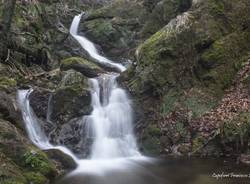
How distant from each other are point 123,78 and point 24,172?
7689 millimetres

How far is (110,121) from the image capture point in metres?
15.5

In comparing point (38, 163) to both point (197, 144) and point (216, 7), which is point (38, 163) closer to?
point (197, 144)

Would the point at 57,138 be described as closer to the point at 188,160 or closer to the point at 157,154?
the point at 157,154

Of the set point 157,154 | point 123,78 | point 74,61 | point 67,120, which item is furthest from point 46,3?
point 157,154

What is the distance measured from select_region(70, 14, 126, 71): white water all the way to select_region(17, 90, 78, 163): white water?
827 cm

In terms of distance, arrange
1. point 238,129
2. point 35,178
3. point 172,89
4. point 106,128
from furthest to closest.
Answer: point 172,89 < point 106,128 < point 238,129 < point 35,178

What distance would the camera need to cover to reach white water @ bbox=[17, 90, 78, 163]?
14.2 meters

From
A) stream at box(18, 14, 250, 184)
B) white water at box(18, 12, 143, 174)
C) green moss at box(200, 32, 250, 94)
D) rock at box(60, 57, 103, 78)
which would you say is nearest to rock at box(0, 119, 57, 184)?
stream at box(18, 14, 250, 184)

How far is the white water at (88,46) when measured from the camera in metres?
24.1

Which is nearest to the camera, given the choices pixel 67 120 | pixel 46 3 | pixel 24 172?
pixel 24 172

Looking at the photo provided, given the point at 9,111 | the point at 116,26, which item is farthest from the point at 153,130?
the point at 116,26

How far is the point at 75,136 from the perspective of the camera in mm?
14836

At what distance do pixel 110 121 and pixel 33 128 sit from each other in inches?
108

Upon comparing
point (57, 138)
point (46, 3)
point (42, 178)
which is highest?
point (46, 3)
